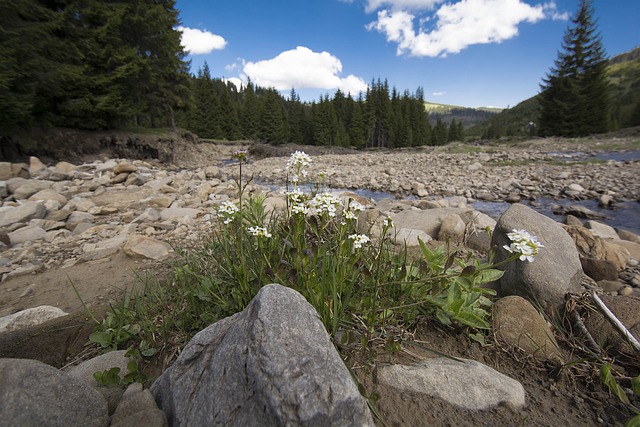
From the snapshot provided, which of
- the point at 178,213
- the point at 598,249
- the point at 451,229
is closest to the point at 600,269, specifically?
the point at 598,249

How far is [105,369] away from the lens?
1.81 metres

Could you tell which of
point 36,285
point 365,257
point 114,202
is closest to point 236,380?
point 365,257

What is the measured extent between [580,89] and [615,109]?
57.1 feet

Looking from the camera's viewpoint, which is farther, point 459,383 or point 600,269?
point 600,269

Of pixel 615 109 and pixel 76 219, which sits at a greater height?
pixel 615 109

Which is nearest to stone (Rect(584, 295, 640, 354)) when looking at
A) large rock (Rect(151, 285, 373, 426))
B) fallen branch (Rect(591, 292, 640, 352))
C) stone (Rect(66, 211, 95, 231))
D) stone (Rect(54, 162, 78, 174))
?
fallen branch (Rect(591, 292, 640, 352))

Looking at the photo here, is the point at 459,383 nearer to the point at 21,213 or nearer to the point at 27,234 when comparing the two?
the point at 27,234

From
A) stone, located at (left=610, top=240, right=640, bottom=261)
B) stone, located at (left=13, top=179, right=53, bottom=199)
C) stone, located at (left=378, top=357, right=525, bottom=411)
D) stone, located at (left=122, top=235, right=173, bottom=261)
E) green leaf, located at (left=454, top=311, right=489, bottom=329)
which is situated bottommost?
stone, located at (left=610, top=240, right=640, bottom=261)

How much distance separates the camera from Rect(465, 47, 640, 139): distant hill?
3747 cm

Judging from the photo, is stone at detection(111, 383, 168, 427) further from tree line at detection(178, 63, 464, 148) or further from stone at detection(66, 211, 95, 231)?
tree line at detection(178, 63, 464, 148)

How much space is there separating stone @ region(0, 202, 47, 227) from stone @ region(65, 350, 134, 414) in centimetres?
575

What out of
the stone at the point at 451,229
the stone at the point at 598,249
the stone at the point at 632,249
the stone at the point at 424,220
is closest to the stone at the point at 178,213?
the stone at the point at 424,220

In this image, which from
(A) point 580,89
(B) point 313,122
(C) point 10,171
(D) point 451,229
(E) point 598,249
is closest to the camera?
(E) point 598,249

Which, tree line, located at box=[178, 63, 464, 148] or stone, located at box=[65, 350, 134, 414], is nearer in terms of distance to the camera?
stone, located at box=[65, 350, 134, 414]
